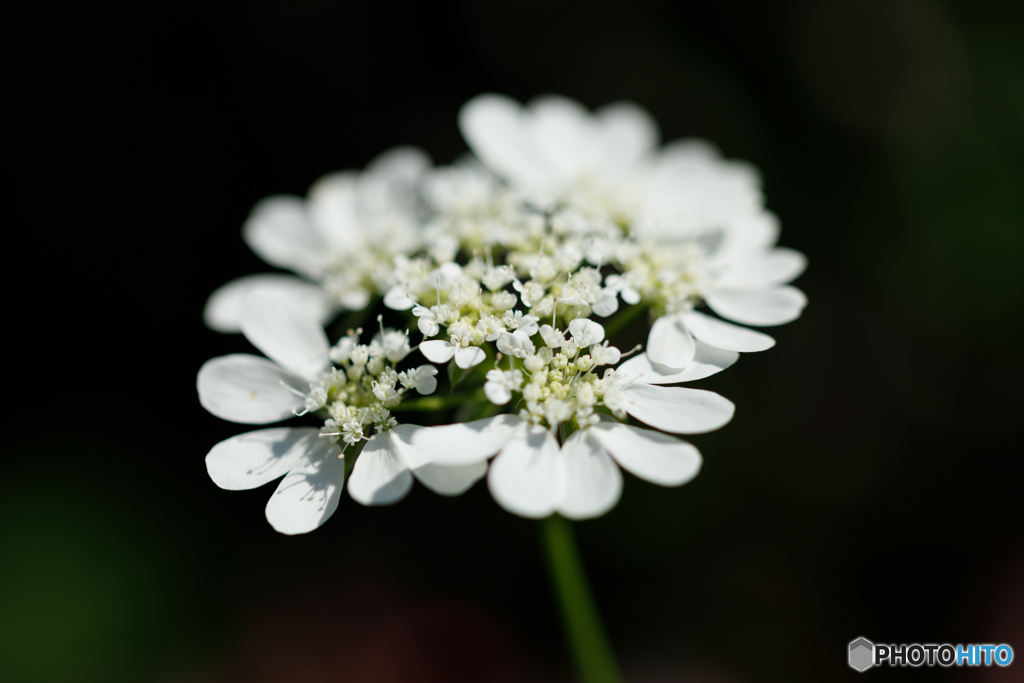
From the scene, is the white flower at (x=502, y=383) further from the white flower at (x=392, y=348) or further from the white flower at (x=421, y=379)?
the white flower at (x=392, y=348)

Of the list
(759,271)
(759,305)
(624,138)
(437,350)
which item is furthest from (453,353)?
(624,138)

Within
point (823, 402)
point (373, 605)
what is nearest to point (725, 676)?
point (823, 402)

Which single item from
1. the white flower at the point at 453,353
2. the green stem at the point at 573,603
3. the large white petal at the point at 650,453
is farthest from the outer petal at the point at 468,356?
the green stem at the point at 573,603

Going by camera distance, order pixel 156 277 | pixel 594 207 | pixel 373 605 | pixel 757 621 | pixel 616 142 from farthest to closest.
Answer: pixel 156 277 → pixel 373 605 → pixel 757 621 → pixel 616 142 → pixel 594 207

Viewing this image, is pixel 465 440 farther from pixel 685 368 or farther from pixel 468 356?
pixel 685 368

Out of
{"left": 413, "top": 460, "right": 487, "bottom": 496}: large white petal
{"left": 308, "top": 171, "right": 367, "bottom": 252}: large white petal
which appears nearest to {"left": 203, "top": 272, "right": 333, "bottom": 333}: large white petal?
{"left": 308, "top": 171, "right": 367, "bottom": 252}: large white petal

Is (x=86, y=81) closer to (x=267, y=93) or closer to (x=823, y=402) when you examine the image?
(x=267, y=93)
